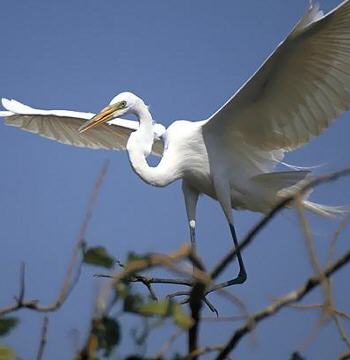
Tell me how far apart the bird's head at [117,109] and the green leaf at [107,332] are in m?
4.50

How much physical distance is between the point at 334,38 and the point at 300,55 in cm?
30

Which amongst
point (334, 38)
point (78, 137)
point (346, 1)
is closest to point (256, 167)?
point (334, 38)

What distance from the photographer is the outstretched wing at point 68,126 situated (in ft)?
20.8

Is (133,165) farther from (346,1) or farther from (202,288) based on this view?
(202,288)

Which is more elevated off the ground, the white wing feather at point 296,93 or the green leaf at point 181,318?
the white wing feather at point 296,93

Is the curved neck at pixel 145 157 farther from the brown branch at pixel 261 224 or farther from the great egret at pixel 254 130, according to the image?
the brown branch at pixel 261 224

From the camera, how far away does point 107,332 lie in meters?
0.51

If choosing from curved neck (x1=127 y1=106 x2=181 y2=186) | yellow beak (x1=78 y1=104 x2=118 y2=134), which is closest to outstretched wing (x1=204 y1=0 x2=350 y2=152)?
curved neck (x1=127 y1=106 x2=181 y2=186)

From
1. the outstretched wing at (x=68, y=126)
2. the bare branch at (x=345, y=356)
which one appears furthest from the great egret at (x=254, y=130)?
the bare branch at (x=345, y=356)

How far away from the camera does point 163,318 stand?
50 cm

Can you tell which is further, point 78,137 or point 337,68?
point 78,137

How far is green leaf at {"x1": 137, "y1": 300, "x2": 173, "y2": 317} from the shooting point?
499mm

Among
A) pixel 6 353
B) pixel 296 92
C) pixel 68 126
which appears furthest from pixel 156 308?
pixel 68 126

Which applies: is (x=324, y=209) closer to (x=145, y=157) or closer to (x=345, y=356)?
(x=145, y=157)
